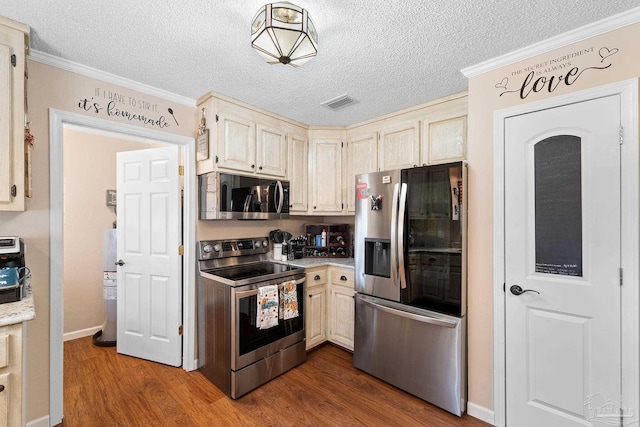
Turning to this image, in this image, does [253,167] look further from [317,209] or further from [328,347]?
[328,347]

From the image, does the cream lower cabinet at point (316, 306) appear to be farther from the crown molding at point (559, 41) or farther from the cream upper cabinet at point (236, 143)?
the crown molding at point (559, 41)

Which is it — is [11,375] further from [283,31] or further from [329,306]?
[329,306]

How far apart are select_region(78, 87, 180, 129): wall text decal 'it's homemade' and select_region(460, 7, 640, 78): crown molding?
2534 mm

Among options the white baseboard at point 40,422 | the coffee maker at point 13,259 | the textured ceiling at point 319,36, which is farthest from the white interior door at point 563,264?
the white baseboard at point 40,422

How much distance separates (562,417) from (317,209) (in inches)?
104

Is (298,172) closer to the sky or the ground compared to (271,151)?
closer to the ground

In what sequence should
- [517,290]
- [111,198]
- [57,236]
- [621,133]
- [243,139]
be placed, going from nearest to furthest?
[621,133] < [517,290] < [57,236] < [243,139] < [111,198]

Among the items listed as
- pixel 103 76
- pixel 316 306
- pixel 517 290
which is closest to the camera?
pixel 517 290

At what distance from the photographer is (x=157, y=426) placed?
78.0 inches

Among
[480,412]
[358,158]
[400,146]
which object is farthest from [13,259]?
[480,412]

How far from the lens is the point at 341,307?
3066mm

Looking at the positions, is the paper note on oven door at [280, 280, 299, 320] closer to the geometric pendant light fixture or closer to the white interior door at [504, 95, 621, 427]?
the white interior door at [504, 95, 621, 427]

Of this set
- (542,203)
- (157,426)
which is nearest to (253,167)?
(157,426)

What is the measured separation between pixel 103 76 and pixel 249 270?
6.54 ft
